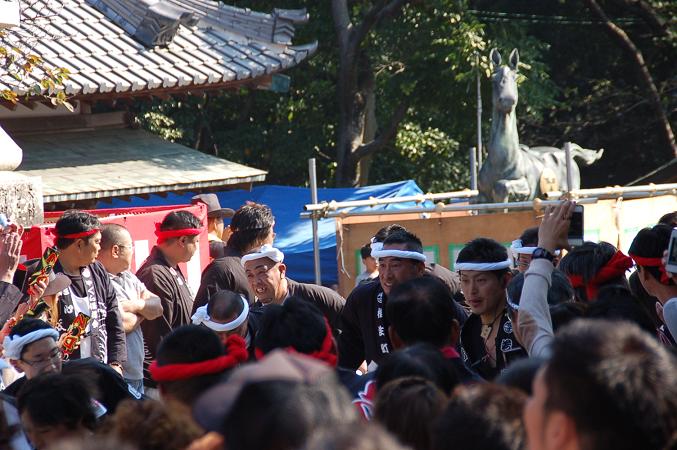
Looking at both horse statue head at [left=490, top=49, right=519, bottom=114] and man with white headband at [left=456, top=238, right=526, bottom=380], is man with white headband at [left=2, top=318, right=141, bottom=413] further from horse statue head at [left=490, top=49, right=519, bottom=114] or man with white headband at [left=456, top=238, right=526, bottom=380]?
horse statue head at [left=490, top=49, right=519, bottom=114]

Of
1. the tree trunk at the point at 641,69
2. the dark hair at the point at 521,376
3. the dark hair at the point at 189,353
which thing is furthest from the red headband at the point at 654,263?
the tree trunk at the point at 641,69

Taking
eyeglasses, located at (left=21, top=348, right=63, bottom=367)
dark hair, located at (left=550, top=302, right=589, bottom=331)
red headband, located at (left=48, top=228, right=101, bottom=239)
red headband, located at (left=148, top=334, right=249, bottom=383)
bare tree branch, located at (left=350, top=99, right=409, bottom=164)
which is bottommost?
eyeglasses, located at (left=21, top=348, right=63, bottom=367)

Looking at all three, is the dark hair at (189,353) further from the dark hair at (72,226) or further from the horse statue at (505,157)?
the horse statue at (505,157)

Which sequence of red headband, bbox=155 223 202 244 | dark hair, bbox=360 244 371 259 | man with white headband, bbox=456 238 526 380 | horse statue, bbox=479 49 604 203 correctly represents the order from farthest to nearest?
1. horse statue, bbox=479 49 604 203
2. dark hair, bbox=360 244 371 259
3. red headband, bbox=155 223 202 244
4. man with white headband, bbox=456 238 526 380

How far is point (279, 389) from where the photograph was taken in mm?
1941

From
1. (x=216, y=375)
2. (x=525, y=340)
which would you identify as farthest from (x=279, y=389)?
(x=525, y=340)

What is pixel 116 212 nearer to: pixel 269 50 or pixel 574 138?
pixel 269 50

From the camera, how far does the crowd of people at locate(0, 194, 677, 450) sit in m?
1.79

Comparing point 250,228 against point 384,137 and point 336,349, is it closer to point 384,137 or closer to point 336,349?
point 336,349

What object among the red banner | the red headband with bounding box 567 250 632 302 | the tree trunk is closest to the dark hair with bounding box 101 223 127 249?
the red banner

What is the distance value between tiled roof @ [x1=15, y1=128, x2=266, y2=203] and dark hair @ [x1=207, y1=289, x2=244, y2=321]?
17.2ft

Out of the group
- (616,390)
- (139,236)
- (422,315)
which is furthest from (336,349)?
(139,236)

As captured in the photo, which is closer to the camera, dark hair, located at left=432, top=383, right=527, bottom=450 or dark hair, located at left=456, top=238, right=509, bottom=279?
dark hair, located at left=432, top=383, right=527, bottom=450

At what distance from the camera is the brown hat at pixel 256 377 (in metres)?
2.00
